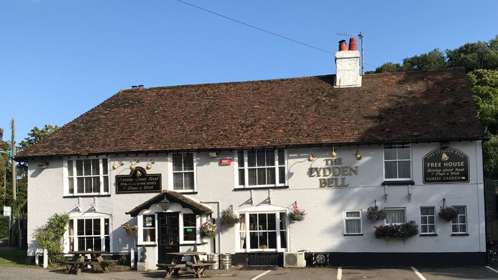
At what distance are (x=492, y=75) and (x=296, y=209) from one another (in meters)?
35.2

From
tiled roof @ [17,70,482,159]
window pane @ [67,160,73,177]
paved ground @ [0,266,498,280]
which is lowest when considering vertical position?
paved ground @ [0,266,498,280]

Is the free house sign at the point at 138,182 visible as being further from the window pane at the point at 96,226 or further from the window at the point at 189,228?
the window at the point at 189,228

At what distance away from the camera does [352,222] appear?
23.6 metres

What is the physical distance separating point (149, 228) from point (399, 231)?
9427 millimetres

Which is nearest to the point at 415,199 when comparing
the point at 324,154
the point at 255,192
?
the point at 324,154

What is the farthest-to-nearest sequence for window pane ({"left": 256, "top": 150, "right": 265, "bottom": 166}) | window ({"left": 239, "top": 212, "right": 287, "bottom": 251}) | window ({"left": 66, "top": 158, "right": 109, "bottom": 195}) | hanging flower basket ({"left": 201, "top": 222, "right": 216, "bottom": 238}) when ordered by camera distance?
window ({"left": 66, "top": 158, "right": 109, "bottom": 195}) < window pane ({"left": 256, "top": 150, "right": 265, "bottom": 166}) < window ({"left": 239, "top": 212, "right": 287, "bottom": 251}) < hanging flower basket ({"left": 201, "top": 222, "right": 216, "bottom": 238})

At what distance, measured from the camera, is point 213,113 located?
26844 millimetres

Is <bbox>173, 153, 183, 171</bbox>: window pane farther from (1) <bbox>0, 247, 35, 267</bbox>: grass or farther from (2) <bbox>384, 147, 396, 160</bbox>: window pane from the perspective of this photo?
(2) <bbox>384, 147, 396, 160</bbox>: window pane

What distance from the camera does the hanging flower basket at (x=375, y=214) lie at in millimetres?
23062

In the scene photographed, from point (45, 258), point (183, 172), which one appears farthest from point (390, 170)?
point (45, 258)

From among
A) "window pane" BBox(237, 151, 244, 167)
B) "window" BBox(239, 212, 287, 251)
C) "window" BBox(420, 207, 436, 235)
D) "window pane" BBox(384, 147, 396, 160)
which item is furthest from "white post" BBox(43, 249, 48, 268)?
"window" BBox(420, 207, 436, 235)

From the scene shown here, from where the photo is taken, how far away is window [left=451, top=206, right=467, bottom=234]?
897 inches

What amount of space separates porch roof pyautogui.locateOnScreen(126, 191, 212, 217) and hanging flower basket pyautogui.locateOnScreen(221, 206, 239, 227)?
1.90 ft

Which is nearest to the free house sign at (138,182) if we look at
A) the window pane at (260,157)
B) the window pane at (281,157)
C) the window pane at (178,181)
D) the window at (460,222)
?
the window pane at (178,181)
